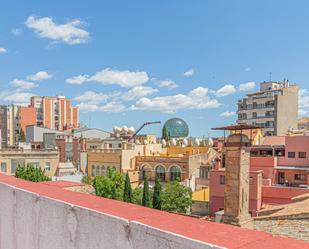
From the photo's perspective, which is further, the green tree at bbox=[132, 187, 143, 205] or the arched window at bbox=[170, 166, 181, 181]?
the arched window at bbox=[170, 166, 181, 181]

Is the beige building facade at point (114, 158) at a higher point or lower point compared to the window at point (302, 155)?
lower

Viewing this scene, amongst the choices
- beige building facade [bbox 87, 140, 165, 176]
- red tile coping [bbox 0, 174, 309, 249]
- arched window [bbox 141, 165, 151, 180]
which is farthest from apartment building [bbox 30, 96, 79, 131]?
red tile coping [bbox 0, 174, 309, 249]

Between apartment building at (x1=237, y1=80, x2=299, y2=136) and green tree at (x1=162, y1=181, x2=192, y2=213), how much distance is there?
2641cm

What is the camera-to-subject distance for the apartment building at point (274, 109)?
160ft

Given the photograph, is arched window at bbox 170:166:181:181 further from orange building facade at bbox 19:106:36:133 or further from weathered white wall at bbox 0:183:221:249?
orange building facade at bbox 19:106:36:133

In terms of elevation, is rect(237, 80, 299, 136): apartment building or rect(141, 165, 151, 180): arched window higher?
rect(237, 80, 299, 136): apartment building

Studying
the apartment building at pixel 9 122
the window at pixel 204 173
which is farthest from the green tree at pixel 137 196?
the apartment building at pixel 9 122

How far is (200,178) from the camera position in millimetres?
33281

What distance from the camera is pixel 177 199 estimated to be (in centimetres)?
2494

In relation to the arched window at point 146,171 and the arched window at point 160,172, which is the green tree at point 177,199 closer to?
the arched window at point 160,172

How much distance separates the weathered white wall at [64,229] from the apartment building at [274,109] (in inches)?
1902

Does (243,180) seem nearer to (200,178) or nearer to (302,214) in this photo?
(302,214)

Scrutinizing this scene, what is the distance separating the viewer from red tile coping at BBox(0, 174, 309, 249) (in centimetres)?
122

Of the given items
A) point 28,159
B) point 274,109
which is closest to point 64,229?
point 28,159
